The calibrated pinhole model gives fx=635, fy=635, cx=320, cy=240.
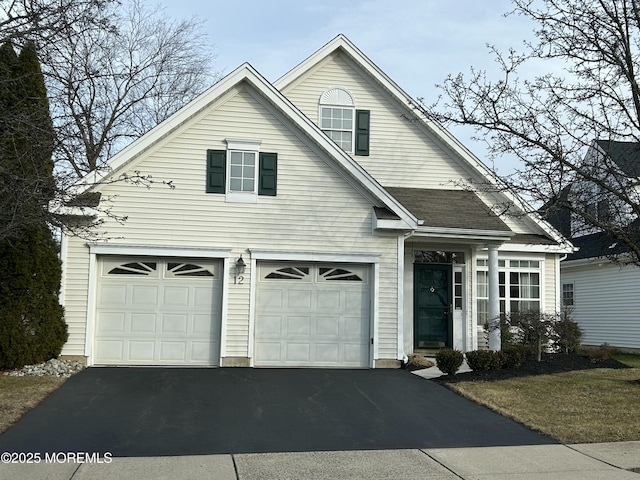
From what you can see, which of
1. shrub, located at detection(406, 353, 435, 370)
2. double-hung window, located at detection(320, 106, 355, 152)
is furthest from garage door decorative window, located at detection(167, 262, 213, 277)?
double-hung window, located at detection(320, 106, 355, 152)

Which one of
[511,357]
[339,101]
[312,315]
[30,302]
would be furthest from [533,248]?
[30,302]

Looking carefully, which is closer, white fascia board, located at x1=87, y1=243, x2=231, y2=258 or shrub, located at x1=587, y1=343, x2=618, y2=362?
white fascia board, located at x1=87, y1=243, x2=231, y2=258

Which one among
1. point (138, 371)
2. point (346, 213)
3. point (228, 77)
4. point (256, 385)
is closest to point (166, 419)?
point (256, 385)

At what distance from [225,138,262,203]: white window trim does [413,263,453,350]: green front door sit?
480 centimetres

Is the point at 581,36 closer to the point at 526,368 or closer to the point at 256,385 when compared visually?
the point at 526,368

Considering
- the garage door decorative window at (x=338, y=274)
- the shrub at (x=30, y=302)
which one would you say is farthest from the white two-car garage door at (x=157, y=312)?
the garage door decorative window at (x=338, y=274)

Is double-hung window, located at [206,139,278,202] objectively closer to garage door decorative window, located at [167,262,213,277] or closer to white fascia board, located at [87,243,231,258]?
white fascia board, located at [87,243,231,258]

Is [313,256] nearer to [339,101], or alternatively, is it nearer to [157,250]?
[157,250]

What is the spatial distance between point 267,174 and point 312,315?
3147 millimetres

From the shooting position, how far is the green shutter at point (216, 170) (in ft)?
43.5

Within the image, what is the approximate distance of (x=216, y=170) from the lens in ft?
43.7

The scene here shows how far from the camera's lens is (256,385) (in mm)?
11234

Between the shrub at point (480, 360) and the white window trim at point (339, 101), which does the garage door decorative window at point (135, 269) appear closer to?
the white window trim at point (339, 101)

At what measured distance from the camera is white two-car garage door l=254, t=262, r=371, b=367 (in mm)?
13312
